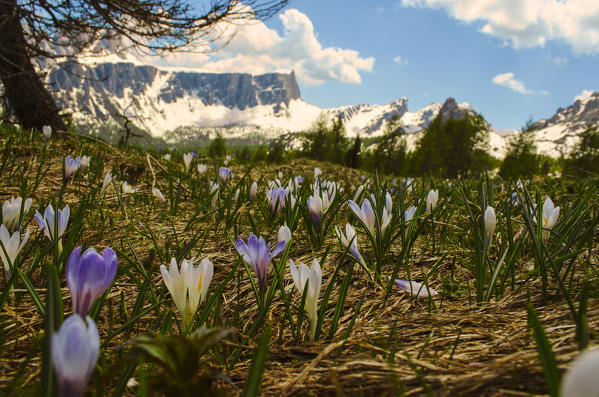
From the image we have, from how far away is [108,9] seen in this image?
5.01 m

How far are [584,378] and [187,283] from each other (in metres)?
0.72

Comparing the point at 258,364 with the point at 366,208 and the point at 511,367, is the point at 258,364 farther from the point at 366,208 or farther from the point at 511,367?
the point at 366,208

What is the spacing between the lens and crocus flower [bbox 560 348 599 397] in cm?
28

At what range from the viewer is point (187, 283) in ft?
2.56

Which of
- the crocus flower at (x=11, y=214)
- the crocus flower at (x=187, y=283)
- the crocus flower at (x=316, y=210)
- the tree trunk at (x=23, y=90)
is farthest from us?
the tree trunk at (x=23, y=90)

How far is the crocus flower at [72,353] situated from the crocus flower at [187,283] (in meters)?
0.36

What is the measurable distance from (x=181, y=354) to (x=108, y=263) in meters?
0.27

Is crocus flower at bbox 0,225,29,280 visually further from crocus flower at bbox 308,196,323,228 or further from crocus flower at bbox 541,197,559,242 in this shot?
crocus flower at bbox 541,197,559,242

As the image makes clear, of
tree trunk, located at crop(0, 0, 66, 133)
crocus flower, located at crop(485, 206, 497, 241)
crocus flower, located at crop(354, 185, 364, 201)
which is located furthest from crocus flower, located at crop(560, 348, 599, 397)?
tree trunk, located at crop(0, 0, 66, 133)

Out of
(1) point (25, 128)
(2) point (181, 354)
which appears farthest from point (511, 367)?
(1) point (25, 128)

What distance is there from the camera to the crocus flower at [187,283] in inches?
30.4

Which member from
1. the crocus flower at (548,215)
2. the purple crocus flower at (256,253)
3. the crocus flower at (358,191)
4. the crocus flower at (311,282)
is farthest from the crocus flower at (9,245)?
the crocus flower at (548,215)

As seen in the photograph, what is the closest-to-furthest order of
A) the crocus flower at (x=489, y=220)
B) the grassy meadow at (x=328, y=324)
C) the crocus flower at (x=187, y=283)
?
the grassy meadow at (x=328, y=324) < the crocus flower at (x=187, y=283) < the crocus flower at (x=489, y=220)

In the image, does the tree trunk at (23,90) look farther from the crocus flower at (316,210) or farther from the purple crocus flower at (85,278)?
the purple crocus flower at (85,278)
